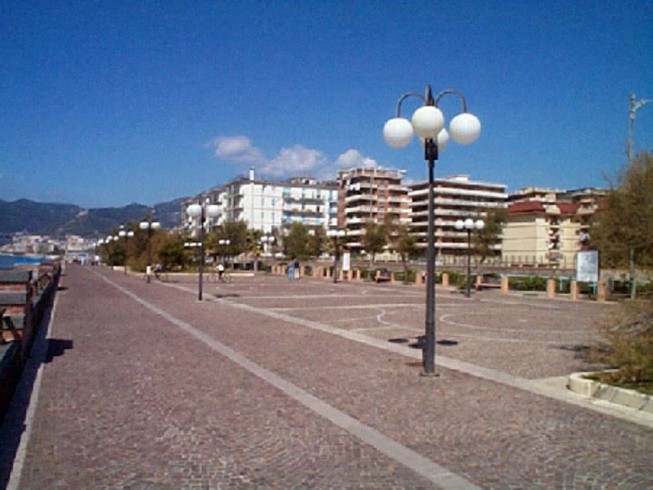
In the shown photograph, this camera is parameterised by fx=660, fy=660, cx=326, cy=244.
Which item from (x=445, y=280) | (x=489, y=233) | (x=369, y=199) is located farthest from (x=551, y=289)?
(x=369, y=199)

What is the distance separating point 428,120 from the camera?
9.55m

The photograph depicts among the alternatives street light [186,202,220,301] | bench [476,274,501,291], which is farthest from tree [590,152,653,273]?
bench [476,274,501,291]

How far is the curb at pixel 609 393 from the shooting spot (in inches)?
289

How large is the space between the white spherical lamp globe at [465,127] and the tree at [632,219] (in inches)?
94.7

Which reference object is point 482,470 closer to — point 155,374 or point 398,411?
point 398,411

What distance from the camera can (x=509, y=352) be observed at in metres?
12.0

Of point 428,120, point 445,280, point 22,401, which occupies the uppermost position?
point 428,120

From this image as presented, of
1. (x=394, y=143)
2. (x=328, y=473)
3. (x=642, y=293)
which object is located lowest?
(x=328, y=473)

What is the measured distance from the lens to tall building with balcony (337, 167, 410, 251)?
115 meters

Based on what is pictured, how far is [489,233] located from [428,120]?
4611 cm

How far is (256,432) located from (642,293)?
5685mm

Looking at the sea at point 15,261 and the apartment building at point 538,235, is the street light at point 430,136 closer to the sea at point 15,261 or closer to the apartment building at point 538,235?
the sea at point 15,261

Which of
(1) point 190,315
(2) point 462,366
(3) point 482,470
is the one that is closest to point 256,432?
(3) point 482,470

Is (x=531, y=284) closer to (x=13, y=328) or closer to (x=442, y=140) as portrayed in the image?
(x=442, y=140)
